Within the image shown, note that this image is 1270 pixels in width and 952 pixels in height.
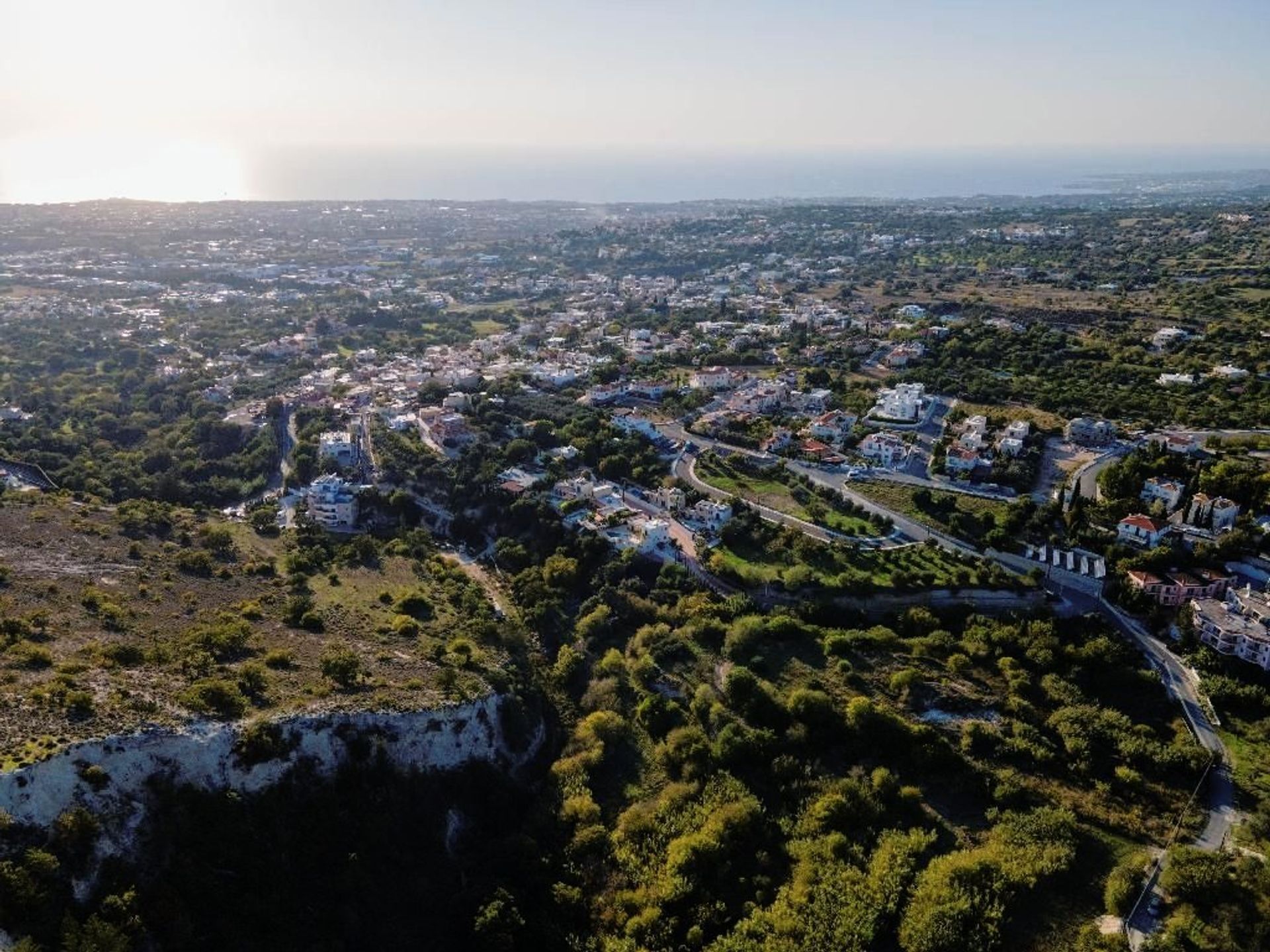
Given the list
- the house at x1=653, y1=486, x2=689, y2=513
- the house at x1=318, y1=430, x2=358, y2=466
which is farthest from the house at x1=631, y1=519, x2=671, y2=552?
the house at x1=318, y1=430, x2=358, y2=466

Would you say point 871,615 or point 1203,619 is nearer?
point 1203,619

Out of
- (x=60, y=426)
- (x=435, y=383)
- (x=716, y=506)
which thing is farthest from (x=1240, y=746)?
(x=60, y=426)

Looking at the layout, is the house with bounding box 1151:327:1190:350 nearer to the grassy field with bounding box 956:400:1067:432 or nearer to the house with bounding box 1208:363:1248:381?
the house with bounding box 1208:363:1248:381

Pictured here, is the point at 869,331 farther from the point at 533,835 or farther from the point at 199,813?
the point at 199,813

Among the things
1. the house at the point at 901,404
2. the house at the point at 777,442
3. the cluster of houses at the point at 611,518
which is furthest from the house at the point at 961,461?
Answer: the cluster of houses at the point at 611,518

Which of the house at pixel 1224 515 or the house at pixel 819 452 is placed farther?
the house at pixel 819 452

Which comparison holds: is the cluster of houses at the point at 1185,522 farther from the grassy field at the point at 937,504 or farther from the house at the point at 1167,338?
the house at the point at 1167,338
